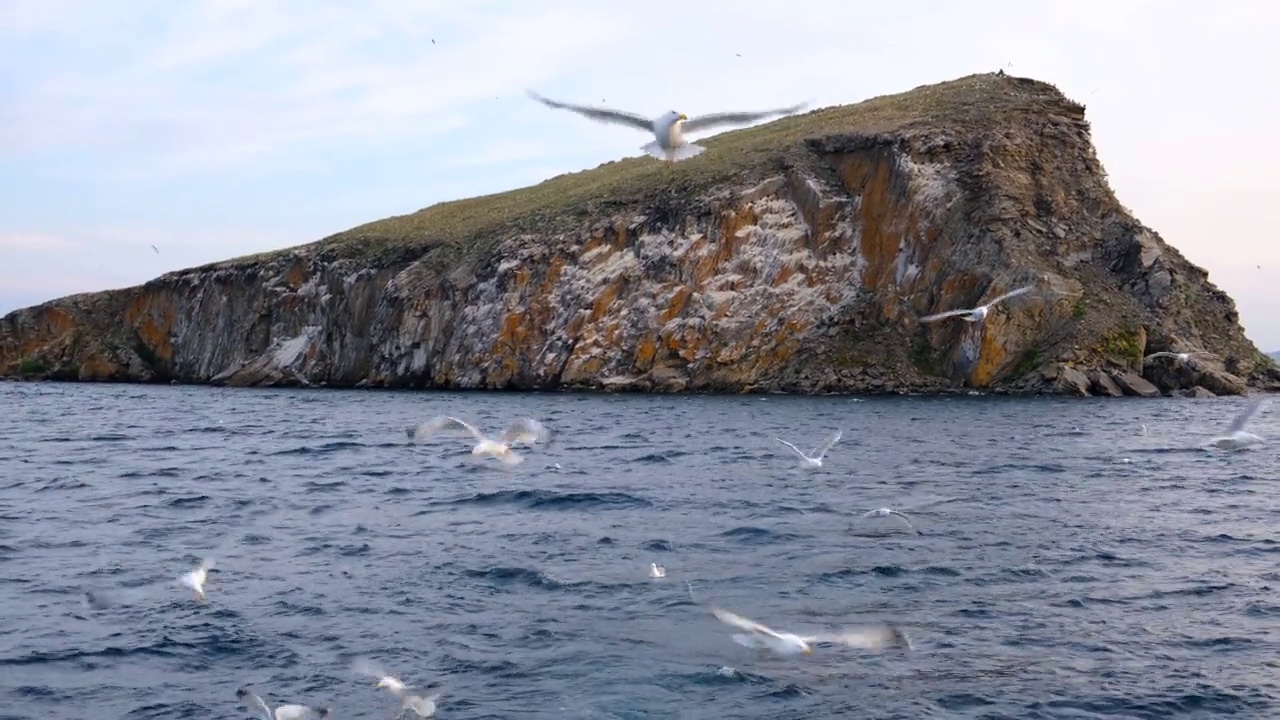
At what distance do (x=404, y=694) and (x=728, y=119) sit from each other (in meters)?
10.7

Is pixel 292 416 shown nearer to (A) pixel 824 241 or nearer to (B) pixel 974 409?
(B) pixel 974 409

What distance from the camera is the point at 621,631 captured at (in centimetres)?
1308

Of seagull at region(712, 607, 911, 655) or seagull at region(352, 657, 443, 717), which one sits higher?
seagull at region(712, 607, 911, 655)

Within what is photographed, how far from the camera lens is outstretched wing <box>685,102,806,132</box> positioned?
58.3 ft

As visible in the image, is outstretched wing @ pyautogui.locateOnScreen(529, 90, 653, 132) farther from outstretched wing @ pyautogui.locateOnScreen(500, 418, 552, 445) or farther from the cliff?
the cliff

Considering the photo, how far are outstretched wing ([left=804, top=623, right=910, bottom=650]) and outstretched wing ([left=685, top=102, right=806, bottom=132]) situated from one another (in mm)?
7266

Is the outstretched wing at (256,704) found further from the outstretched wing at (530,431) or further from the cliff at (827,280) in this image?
the cliff at (827,280)

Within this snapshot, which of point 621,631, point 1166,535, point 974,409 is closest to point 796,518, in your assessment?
point 1166,535

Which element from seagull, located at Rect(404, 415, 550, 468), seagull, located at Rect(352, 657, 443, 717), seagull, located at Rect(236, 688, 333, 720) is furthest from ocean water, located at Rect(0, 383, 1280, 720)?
seagull, located at Rect(404, 415, 550, 468)

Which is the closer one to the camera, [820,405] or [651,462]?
[651,462]

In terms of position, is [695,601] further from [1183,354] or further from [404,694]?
[1183,354]

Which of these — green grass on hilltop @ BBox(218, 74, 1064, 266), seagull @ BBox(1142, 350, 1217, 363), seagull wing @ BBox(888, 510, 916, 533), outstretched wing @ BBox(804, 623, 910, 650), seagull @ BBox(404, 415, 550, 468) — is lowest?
outstretched wing @ BBox(804, 623, 910, 650)

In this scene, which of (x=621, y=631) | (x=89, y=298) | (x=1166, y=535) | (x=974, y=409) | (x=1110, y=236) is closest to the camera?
(x=621, y=631)

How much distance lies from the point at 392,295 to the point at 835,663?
218 feet
